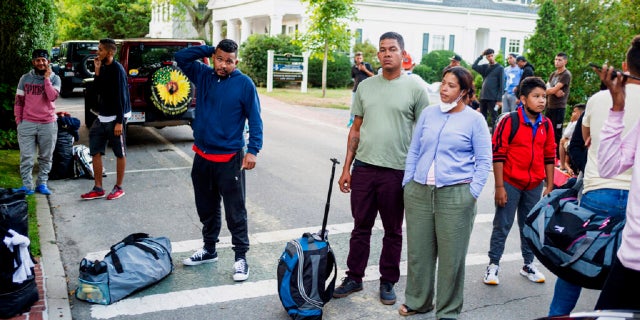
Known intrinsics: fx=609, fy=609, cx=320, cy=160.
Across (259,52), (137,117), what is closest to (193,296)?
(137,117)

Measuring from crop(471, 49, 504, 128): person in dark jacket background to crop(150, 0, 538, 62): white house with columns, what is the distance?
61.9 ft

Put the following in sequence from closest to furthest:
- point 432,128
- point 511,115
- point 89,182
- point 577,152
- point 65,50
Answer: point 432,128
point 577,152
point 511,115
point 89,182
point 65,50

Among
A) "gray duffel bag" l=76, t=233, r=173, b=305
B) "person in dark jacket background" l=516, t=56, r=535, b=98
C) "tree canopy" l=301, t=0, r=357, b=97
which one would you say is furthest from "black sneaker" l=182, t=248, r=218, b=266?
"tree canopy" l=301, t=0, r=357, b=97

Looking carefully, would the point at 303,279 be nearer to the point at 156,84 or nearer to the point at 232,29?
the point at 156,84

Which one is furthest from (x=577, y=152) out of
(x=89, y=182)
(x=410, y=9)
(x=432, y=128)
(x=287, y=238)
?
(x=410, y=9)

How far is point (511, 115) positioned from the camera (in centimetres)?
526

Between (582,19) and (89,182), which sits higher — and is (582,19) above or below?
above

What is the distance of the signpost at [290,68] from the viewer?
1087 inches

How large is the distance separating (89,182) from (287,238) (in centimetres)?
410

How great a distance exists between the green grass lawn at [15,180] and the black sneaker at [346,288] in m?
2.94

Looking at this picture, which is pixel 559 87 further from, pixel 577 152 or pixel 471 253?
pixel 577 152

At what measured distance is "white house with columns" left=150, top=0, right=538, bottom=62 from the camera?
112 feet

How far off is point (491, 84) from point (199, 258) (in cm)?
1042

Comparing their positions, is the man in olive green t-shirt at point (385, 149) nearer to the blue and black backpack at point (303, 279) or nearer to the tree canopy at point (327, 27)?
the blue and black backpack at point (303, 279)
